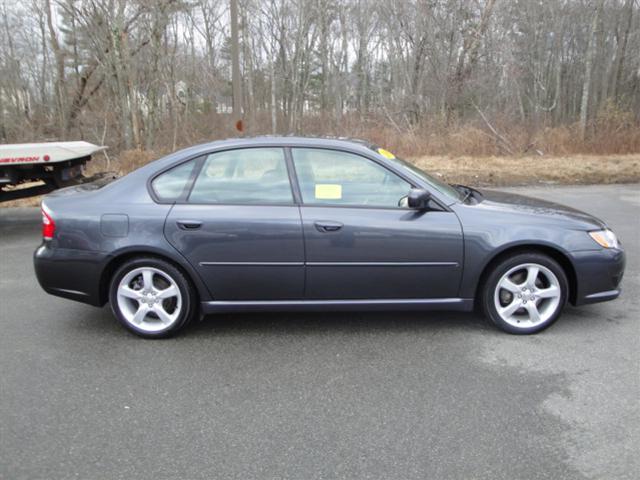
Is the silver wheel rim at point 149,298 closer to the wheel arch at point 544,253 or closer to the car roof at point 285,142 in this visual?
the car roof at point 285,142

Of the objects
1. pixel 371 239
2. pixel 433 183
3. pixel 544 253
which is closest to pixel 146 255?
pixel 371 239

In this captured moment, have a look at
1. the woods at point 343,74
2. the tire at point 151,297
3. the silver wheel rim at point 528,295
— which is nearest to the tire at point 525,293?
the silver wheel rim at point 528,295

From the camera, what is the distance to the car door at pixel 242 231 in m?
3.75

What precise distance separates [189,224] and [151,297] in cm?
65

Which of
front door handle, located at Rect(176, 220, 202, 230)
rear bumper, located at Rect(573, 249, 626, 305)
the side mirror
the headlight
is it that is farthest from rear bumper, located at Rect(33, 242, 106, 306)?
the headlight

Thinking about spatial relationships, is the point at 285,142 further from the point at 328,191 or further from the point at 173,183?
the point at 173,183

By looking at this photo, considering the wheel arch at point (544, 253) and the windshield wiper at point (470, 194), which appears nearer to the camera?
the wheel arch at point (544, 253)

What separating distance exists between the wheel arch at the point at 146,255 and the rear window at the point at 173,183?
1.37ft

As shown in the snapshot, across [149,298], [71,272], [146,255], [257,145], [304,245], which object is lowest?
[149,298]

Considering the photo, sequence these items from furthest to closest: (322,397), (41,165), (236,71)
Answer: (236,71), (41,165), (322,397)

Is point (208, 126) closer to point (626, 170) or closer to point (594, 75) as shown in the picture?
point (626, 170)

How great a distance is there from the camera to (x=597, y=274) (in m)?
3.85

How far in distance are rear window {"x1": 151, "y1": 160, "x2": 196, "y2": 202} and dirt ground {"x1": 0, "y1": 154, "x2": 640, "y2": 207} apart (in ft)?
25.6

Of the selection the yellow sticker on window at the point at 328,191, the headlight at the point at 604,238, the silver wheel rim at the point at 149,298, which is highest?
the yellow sticker on window at the point at 328,191
